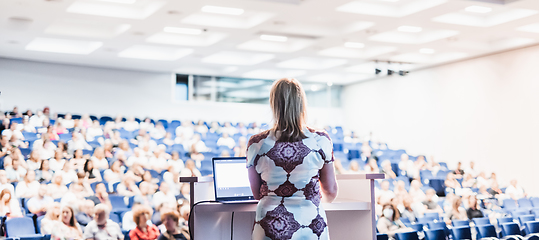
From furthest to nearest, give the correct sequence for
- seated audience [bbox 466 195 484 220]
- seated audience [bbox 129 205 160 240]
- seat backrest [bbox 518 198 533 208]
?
seat backrest [bbox 518 198 533 208], seated audience [bbox 466 195 484 220], seated audience [bbox 129 205 160 240]

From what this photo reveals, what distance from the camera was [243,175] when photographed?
7.18 ft

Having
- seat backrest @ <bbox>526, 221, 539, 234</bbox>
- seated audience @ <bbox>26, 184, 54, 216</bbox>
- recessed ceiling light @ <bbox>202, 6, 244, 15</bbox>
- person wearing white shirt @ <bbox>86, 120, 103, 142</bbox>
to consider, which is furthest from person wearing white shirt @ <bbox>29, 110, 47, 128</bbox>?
seat backrest @ <bbox>526, 221, 539, 234</bbox>

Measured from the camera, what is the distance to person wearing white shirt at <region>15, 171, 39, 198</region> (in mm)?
6488

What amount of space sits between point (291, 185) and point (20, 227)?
4.24 m

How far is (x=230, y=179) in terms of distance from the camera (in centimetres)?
217

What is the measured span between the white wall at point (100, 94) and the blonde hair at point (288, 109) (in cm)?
880

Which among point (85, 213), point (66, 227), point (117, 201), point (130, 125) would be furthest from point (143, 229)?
point (130, 125)

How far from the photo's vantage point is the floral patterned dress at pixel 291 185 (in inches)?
69.1

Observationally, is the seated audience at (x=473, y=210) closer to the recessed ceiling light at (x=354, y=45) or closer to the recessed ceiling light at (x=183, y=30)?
the recessed ceiling light at (x=354, y=45)

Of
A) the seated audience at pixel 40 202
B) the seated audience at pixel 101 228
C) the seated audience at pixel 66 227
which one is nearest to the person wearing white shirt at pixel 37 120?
the seated audience at pixel 40 202

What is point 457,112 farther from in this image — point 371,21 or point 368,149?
point 371,21

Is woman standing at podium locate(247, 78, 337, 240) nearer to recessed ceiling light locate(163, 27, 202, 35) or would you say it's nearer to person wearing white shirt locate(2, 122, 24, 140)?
recessed ceiling light locate(163, 27, 202, 35)

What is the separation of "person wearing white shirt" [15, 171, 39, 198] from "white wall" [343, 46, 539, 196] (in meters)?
8.11

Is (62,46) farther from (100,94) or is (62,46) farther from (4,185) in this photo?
(4,185)
